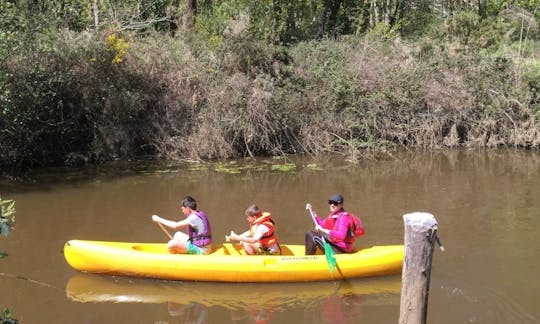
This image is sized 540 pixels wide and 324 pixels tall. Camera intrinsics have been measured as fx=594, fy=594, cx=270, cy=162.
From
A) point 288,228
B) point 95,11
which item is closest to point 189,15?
point 95,11

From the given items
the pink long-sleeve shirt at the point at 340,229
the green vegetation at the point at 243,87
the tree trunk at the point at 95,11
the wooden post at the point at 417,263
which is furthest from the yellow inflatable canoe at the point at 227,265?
the tree trunk at the point at 95,11

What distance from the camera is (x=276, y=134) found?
1527cm

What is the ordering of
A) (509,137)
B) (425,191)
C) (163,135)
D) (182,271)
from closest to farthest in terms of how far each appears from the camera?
(182,271), (425,191), (163,135), (509,137)

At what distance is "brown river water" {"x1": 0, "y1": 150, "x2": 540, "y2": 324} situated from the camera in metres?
6.59

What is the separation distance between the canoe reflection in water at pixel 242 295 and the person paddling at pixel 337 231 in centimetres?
45

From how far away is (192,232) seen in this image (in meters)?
7.45

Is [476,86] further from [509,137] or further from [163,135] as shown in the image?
[163,135]

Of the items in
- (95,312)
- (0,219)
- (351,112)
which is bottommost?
(95,312)

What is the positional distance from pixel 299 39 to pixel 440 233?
11173 millimetres

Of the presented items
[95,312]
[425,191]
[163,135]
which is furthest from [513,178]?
[95,312]

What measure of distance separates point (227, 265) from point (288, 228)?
244 cm

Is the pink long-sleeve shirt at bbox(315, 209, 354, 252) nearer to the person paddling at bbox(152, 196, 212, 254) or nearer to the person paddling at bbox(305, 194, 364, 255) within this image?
the person paddling at bbox(305, 194, 364, 255)

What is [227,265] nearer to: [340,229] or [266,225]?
[266,225]

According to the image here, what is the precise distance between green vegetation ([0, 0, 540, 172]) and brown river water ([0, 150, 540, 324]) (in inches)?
33.5
